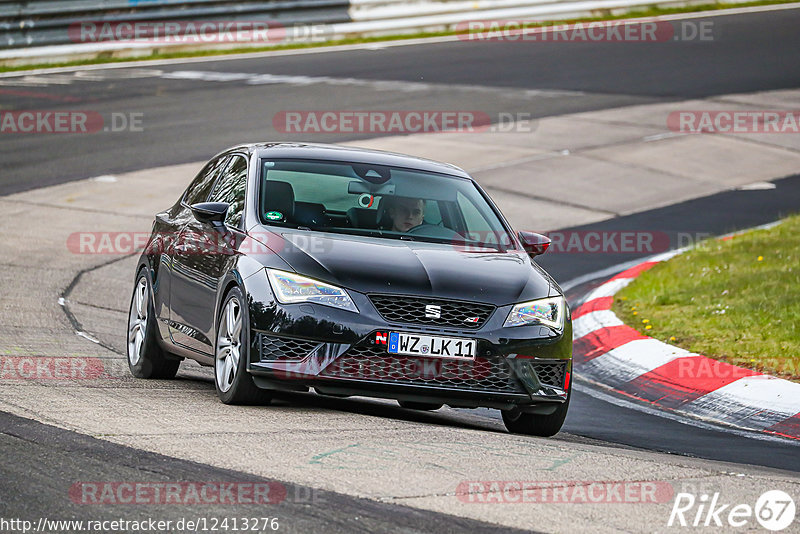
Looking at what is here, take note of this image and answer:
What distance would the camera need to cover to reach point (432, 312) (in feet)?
23.4

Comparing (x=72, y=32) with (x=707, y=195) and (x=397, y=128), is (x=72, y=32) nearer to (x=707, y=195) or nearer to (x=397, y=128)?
(x=397, y=128)

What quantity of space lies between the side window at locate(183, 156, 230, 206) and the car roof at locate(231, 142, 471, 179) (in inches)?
12.7

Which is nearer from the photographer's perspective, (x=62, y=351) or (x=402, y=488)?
(x=402, y=488)

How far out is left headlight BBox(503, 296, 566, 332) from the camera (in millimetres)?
7352

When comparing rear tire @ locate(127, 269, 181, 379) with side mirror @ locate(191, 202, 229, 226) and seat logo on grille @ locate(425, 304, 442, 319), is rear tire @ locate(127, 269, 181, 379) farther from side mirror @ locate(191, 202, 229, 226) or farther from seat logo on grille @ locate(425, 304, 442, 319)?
seat logo on grille @ locate(425, 304, 442, 319)

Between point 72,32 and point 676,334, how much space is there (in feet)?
64.0

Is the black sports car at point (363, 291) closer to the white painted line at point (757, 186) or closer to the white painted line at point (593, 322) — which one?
the white painted line at point (593, 322)

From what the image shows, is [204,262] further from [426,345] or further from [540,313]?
[540,313]

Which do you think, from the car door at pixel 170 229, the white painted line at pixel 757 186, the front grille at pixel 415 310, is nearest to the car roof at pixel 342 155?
the car door at pixel 170 229

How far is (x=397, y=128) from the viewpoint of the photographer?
2125cm

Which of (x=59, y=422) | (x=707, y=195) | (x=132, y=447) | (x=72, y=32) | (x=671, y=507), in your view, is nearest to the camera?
(x=671, y=507)

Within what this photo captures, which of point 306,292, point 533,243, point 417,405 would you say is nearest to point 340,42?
point 533,243

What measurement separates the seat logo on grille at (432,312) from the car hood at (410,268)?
7 cm

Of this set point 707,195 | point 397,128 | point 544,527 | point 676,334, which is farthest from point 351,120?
point 544,527
